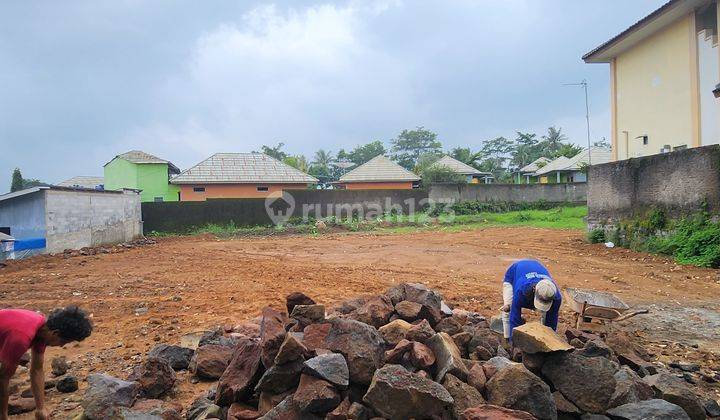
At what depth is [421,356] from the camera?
146 inches

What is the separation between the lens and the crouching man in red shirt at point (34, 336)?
3.31 meters

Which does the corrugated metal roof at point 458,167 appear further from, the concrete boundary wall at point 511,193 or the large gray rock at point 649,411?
the large gray rock at point 649,411

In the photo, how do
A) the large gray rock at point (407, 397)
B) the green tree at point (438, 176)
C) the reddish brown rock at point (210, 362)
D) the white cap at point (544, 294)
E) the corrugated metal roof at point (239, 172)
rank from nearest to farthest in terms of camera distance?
1. the large gray rock at point (407, 397)
2. the white cap at point (544, 294)
3. the reddish brown rock at point (210, 362)
4. the corrugated metal roof at point (239, 172)
5. the green tree at point (438, 176)

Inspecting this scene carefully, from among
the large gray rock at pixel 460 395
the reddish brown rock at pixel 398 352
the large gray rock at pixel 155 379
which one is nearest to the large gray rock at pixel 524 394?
the large gray rock at pixel 460 395

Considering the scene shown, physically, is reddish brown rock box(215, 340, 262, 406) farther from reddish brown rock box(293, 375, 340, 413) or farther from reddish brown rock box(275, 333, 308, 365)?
reddish brown rock box(293, 375, 340, 413)

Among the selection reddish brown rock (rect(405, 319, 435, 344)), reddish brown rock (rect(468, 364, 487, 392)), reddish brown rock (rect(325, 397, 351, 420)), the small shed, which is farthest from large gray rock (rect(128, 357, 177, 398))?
the small shed

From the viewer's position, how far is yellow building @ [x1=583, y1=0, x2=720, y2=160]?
14.2 m

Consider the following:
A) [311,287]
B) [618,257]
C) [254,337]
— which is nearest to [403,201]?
[618,257]

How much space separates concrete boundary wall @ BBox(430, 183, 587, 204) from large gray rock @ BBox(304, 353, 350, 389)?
25882 millimetres

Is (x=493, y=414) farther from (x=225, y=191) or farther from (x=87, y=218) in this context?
(x=225, y=191)

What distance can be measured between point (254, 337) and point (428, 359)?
234 centimetres

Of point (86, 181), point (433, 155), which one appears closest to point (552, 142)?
point (433, 155)

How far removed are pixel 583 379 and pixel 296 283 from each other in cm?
674

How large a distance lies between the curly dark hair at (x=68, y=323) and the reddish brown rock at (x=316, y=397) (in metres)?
1.74
